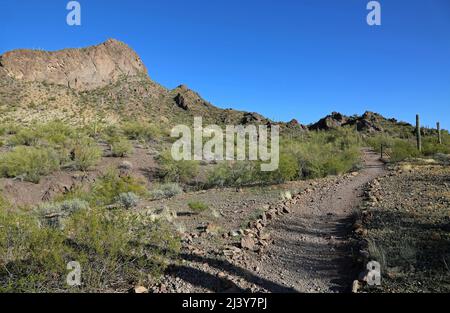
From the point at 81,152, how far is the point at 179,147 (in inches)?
334

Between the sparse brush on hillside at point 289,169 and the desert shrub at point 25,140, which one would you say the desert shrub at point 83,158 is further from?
the sparse brush on hillside at point 289,169

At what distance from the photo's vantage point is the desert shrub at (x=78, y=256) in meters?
4.95

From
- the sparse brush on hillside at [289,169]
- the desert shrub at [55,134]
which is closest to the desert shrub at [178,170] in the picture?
the sparse brush on hillside at [289,169]

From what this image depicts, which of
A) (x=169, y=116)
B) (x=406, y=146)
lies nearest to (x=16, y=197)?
(x=406, y=146)

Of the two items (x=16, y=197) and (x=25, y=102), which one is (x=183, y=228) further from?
(x=25, y=102)

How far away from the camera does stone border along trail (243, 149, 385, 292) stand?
572 cm

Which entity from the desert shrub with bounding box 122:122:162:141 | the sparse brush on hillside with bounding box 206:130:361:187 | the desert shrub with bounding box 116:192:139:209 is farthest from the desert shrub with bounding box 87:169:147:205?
the desert shrub with bounding box 122:122:162:141

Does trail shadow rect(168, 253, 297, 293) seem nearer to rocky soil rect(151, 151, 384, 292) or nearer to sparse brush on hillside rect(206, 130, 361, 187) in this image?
rocky soil rect(151, 151, 384, 292)

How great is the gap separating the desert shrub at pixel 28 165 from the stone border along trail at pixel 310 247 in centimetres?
1240

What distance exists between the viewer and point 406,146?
94.8 ft

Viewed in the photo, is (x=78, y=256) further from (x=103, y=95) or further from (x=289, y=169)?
(x=103, y=95)

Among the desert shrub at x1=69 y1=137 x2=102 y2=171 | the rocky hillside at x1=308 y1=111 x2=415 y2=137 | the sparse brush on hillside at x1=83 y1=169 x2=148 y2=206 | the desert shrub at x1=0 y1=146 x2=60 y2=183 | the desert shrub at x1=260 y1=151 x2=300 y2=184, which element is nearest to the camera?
the sparse brush on hillside at x1=83 y1=169 x2=148 y2=206

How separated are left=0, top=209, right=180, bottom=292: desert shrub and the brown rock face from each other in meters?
57.8

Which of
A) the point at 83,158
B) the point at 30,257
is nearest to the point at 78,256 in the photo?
the point at 30,257
